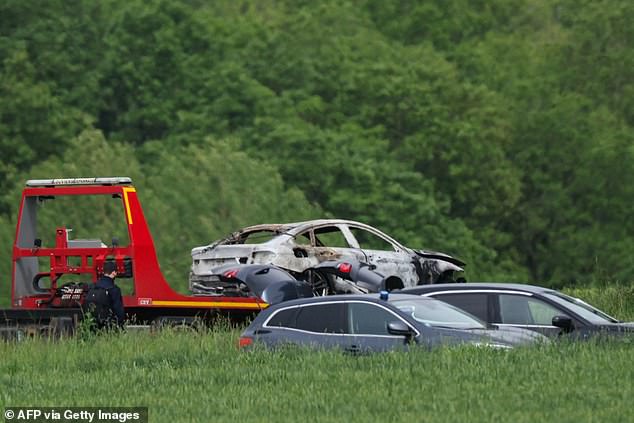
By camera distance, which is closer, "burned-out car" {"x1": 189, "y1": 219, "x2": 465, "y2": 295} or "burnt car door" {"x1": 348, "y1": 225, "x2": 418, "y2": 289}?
"burned-out car" {"x1": 189, "y1": 219, "x2": 465, "y2": 295}

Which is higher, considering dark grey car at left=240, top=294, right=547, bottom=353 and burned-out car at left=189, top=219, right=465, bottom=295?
burned-out car at left=189, top=219, right=465, bottom=295

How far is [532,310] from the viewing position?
19188 mm

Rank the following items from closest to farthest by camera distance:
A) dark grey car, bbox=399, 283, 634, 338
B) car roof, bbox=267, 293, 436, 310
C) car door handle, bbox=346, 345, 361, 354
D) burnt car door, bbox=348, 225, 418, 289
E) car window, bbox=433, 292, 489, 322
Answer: car door handle, bbox=346, 345, 361, 354 < car roof, bbox=267, 293, 436, 310 < dark grey car, bbox=399, 283, 634, 338 < car window, bbox=433, 292, 489, 322 < burnt car door, bbox=348, 225, 418, 289

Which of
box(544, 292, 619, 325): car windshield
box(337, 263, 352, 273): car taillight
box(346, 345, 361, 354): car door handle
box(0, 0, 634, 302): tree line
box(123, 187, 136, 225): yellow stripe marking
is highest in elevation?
box(0, 0, 634, 302): tree line

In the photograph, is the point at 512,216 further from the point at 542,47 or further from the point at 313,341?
the point at 313,341

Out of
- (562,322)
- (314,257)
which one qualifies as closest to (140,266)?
(314,257)

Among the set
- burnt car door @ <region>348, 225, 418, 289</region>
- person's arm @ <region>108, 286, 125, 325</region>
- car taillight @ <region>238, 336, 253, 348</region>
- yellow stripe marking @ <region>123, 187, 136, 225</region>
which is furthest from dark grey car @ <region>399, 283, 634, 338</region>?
yellow stripe marking @ <region>123, 187, 136, 225</region>

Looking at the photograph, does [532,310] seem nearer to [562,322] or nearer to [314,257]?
[562,322]

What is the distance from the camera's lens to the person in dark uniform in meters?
21.5

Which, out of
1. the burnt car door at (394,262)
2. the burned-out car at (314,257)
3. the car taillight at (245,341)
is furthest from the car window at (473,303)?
the burnt car door at (394,262)

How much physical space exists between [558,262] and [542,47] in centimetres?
1433

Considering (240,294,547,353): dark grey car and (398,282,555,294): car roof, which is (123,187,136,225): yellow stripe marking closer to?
(240,294,547,353): dark grey car

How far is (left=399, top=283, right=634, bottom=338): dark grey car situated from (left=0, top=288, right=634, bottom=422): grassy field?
113cm

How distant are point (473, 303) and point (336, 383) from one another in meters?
5.03
